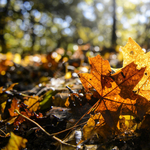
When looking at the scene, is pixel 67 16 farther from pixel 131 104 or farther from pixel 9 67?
pixel 131 104

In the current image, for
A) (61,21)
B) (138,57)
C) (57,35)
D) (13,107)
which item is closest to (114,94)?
(138,57)

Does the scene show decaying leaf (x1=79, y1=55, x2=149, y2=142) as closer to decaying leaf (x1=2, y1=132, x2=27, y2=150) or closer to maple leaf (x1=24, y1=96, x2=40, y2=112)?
decaying leaf (x1=2, y1=132, x2=27, y2=150)

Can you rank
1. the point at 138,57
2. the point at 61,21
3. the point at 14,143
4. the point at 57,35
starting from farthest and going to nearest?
the point at 57,35 < the point at 61,21 < the point at 138,57 < the point at 14,143

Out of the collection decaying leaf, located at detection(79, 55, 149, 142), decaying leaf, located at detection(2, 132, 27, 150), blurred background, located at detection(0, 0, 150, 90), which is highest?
blurred background, located at detection(0, 0, 150, 90)

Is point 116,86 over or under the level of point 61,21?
under

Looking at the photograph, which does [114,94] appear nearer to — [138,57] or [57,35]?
[138,57]

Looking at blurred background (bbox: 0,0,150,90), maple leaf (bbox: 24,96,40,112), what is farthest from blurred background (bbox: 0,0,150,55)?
maple leaf (bbox: 24,96,40,112)

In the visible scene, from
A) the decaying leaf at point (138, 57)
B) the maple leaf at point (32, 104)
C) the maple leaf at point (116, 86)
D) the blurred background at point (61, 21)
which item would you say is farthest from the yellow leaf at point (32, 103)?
the blurred background at point (61, 21)


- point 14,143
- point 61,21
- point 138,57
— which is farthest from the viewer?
point 61,21
